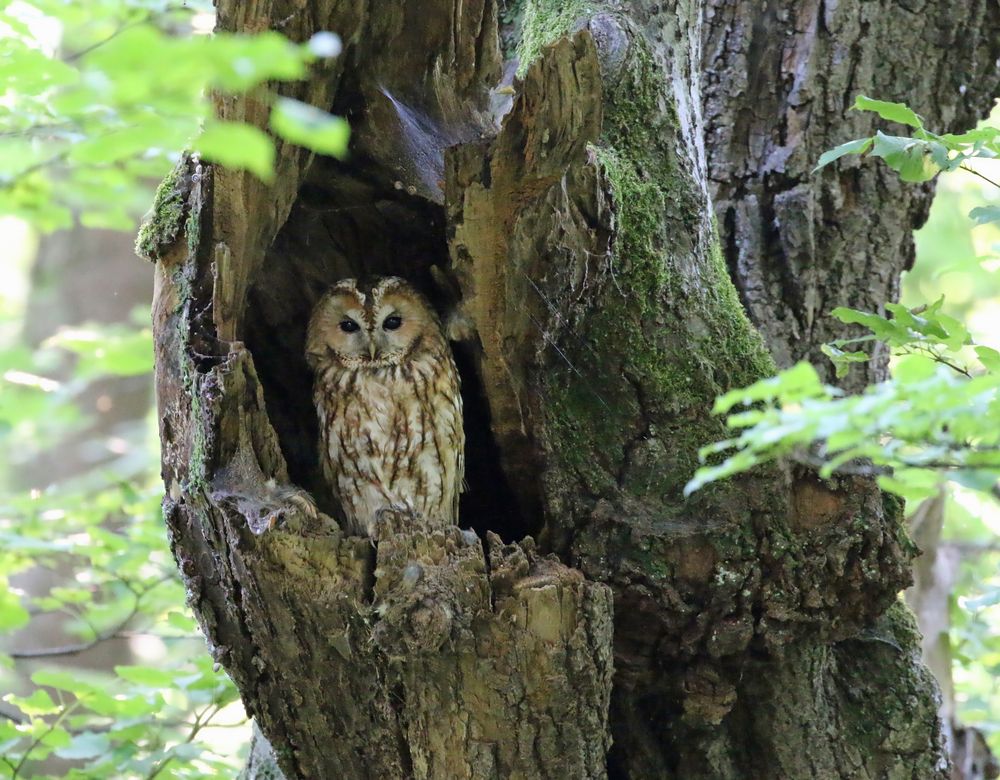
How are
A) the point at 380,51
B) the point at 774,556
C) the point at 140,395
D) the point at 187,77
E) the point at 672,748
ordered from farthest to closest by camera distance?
the point at 140,395
the point at 672,748
the point at 380,51
the point at 774,556
the point at 187,77

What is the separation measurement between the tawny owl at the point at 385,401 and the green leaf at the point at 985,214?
1593 mm

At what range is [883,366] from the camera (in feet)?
11.0

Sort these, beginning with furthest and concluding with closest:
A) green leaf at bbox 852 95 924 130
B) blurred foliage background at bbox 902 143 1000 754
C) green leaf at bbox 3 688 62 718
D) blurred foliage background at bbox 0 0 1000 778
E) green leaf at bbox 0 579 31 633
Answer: green leaf at bbox 0 579 31 633
green leaf at bbox 3 688 62 718
blurred foliage background at bbox 902 143 1000 754
green leaf at bbox 852 95 924 130
blurred foliage background at bbox 0 0 1000 778

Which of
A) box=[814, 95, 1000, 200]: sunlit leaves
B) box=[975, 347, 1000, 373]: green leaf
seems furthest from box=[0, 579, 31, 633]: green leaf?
box=[975, 347, 1000, 373]: green leaf

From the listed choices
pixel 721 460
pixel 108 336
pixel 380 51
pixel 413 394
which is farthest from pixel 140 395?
pixel 721 460

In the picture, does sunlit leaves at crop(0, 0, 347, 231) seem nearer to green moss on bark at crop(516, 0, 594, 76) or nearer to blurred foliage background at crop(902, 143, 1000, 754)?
green moss on bark at crop(516, 0, 594, 76)

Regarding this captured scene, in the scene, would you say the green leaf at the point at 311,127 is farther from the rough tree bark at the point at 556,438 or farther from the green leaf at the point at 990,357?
the green leaf at the point at 990,357

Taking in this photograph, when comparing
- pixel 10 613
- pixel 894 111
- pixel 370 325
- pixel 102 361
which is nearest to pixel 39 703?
pixel 10 613

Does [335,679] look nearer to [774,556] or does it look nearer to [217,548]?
[217,548]

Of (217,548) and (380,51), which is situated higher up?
(380,51)

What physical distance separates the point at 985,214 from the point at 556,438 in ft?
3.63

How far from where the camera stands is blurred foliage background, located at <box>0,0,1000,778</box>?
4.22 ft

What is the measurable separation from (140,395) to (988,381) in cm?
597

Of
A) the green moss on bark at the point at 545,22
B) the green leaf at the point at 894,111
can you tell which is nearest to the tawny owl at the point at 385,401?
the green moss on bark at the point at 545,22
